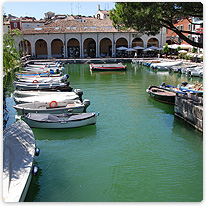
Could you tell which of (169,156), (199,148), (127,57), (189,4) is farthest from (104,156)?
(127,57)

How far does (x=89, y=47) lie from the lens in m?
56.2

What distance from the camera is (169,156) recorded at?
1088 cm

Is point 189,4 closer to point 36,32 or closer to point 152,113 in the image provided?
point 152,113

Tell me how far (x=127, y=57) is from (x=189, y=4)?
40234 millimetres

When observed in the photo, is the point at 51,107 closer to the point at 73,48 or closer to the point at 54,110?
the point at 54,110

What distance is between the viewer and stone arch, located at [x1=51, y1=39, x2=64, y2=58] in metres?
55.2

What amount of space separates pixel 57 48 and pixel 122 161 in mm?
48604

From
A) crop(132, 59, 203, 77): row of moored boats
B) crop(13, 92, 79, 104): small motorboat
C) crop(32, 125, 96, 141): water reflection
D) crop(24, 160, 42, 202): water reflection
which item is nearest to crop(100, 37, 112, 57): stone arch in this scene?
crop(132, 59, 203, 77): row of moored boats

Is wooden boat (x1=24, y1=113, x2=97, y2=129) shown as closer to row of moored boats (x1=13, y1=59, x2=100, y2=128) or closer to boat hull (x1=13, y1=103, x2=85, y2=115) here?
row of moored boats (x1=13, y1=59, x2=100, y2=128)

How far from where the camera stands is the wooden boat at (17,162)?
697 cm

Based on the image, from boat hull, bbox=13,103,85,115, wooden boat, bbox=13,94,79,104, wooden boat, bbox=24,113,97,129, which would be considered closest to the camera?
wooden boat, bbox=24,113,97,129

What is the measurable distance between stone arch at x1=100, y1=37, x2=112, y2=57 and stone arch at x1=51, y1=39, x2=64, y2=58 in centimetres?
807

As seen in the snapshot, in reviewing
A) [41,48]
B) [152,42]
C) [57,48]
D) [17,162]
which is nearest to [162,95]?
[17,162]

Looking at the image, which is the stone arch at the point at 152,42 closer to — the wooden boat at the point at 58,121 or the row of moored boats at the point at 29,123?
the row of moored boats at the point at 29,123
